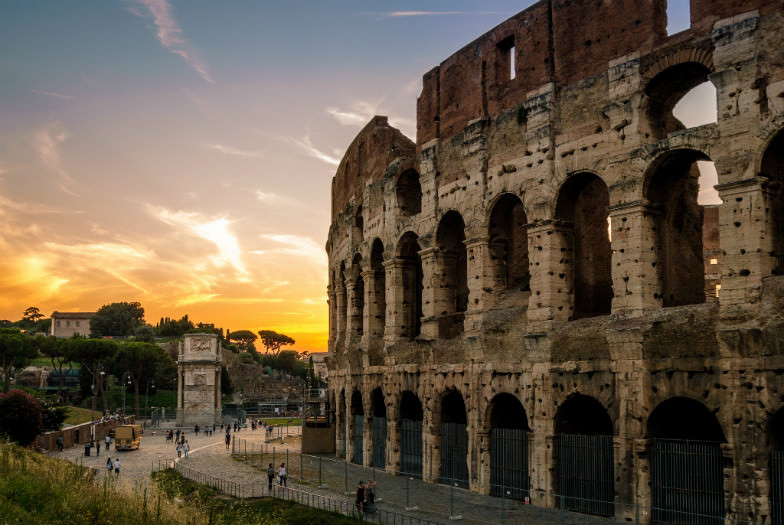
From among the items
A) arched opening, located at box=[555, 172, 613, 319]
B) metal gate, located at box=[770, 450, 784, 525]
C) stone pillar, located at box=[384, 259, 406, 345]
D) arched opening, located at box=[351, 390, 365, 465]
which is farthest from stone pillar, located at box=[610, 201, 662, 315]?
arched opening, located at box=[351, 390, 365, 465]

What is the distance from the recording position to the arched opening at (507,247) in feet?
72.0

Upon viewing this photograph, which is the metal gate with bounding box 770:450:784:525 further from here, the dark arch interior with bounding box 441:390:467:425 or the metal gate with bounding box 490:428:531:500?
the dark arch interior with bounding box 441:390:467:425

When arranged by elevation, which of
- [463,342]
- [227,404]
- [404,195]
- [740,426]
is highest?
[404,195]

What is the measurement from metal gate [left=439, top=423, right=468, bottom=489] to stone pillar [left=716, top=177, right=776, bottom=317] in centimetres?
964

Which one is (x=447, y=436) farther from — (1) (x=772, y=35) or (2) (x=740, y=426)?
(1) (x=772, y=35)

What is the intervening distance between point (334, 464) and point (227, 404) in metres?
52.1

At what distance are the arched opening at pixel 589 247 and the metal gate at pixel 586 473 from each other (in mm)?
3423

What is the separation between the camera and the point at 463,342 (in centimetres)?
2238

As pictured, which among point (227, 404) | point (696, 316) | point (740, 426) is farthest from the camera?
point (227, 404)

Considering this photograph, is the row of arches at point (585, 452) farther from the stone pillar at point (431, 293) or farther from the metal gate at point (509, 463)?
the stone pillar at point (431, 293)

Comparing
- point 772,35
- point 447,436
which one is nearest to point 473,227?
point 447,436

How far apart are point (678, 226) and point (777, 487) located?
7.05m

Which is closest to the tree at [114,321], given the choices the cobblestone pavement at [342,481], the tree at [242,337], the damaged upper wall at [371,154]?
the tree at [242,337]

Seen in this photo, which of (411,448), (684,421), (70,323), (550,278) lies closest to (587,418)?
(684,421)
